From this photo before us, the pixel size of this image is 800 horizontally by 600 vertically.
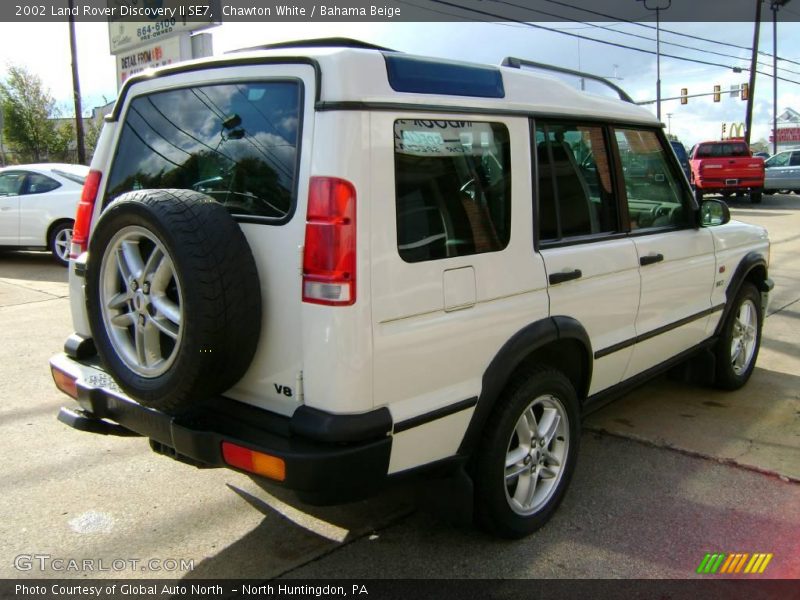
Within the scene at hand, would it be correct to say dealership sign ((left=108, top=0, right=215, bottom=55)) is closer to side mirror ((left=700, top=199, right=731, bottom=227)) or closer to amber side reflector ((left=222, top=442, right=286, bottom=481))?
side mirror ((left=700, top=199, right=731, bottom=227))

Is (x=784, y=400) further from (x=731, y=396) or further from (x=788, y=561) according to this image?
(x=788, y=561)

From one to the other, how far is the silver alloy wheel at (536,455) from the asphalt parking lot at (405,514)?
18 centimetres

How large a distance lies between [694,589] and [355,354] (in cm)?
168

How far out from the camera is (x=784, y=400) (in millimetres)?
4812

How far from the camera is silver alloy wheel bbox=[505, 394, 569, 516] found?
3.00 metres

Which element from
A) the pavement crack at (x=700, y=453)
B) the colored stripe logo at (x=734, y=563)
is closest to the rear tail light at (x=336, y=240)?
the colored stripe logo at (x=734, y=563)

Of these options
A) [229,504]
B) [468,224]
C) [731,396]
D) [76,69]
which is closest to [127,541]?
[229,504]

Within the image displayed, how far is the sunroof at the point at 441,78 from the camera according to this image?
94.8 inches

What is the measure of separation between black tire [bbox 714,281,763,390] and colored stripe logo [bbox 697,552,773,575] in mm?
1999

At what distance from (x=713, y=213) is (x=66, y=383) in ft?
12.2

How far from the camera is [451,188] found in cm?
263

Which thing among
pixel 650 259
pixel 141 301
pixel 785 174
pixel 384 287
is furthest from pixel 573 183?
pixel 785 174

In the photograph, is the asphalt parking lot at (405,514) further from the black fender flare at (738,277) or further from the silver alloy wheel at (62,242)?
the silver alloy wheel at (62,242)

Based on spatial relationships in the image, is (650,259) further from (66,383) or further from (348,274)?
(66,383)
